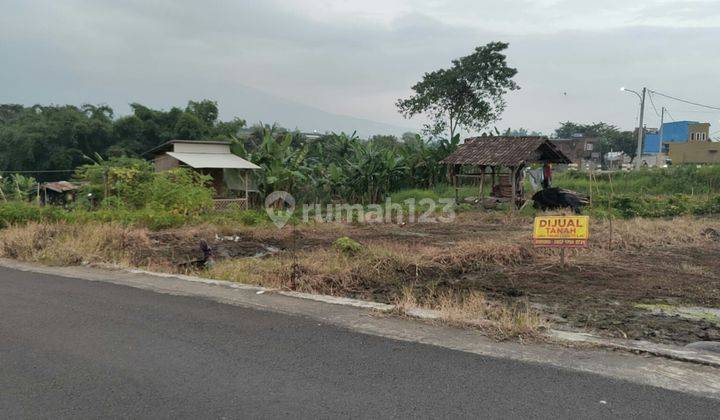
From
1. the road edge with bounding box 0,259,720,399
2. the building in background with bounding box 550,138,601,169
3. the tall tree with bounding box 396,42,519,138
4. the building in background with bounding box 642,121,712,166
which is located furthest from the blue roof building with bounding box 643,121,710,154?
the road edge with bounding box 0,259,720,399

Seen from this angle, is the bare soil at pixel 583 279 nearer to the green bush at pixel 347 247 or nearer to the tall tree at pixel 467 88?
the green bush at pixel 347 247

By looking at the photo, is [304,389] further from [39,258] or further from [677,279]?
[39,258]

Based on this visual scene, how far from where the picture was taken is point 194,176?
61.8ft

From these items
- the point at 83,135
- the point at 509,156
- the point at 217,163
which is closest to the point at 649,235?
the point at 509,156

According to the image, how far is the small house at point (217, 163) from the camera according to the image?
21703 mm

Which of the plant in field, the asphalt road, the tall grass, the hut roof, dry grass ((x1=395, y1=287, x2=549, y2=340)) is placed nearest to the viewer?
the asphalt road

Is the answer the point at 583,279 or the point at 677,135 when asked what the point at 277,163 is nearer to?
the point at 583,279

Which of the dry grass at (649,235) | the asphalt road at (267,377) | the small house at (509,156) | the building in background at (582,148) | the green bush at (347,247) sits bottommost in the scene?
the asphalt road at (267,377)

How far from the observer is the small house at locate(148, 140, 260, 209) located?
21.7 meters

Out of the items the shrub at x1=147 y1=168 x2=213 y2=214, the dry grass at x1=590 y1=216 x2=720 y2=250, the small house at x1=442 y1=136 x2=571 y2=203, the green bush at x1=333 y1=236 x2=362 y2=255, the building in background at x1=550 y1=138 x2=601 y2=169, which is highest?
the building in background at x1=550 y1=138 x2=601 y2=169

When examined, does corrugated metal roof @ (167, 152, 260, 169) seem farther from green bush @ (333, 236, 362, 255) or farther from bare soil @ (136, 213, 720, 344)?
green bush @ (333, 236, 362, 255)

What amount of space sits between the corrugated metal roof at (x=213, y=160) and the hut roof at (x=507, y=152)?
837 centimetres

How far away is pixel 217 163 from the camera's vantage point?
21312 millimetres


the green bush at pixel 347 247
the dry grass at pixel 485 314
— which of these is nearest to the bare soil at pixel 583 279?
the dry grass at pixel 485 314
